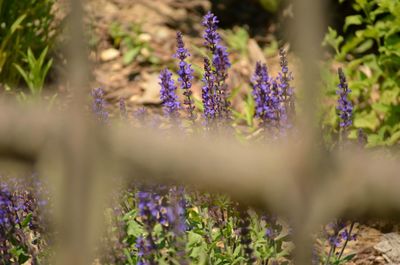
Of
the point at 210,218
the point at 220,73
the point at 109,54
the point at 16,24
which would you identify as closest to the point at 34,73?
the point at 16,24

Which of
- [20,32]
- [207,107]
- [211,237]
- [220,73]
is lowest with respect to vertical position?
[211,237]

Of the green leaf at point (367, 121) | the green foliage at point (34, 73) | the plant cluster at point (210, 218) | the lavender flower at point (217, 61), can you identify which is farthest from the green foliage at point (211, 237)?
the green foliage at point (34, 73)

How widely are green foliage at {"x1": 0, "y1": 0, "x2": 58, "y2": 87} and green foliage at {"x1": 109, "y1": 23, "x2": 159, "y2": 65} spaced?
791mm

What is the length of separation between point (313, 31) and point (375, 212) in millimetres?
189

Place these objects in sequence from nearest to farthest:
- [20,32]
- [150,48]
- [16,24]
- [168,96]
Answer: [168,96] → [16,24] → [20,32] → [150,48]

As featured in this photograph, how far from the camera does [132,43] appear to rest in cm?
539

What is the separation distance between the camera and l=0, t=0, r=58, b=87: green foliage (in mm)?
4223

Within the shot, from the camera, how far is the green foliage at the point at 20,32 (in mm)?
4223

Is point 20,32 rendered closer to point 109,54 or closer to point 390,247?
point 109,54

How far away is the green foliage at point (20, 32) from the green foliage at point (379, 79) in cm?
151

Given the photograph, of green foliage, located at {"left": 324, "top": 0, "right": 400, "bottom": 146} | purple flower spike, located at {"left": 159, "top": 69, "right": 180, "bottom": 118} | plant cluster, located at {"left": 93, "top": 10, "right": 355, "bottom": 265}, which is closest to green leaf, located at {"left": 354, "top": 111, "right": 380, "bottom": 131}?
green foliage, located at {"left": 324, "top": 0, "right": 400, "bottom": 146}

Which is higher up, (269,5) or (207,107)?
(269,5)

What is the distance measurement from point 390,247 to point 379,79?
53.1 inches

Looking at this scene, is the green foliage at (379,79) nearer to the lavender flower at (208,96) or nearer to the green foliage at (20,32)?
the lavender flower at (208,96)
